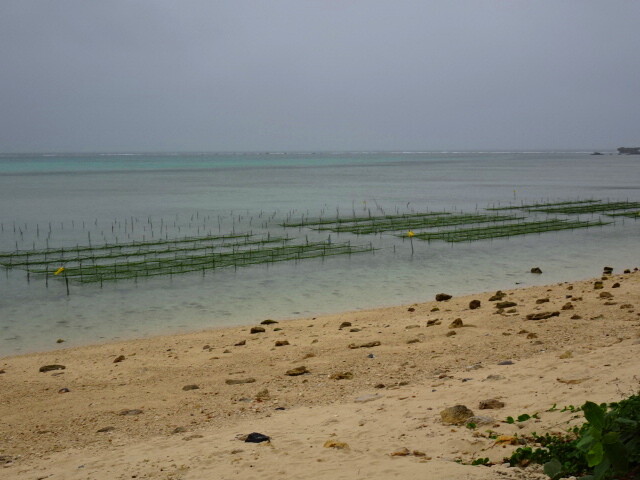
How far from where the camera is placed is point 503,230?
26.8 metres

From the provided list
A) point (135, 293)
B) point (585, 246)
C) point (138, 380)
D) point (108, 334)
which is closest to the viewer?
point (138, 380)

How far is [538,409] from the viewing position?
6016mm

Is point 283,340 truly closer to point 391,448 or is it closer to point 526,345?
point 526,345

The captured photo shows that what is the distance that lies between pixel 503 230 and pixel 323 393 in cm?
2050

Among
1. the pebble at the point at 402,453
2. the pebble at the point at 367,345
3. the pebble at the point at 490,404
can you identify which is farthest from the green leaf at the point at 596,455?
the pebble at the point at 367,345

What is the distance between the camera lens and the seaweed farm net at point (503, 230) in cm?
2498

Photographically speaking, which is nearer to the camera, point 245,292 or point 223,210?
point 245,292

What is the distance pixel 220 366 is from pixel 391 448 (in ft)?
14.2

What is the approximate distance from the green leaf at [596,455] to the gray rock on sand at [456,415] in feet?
8.94

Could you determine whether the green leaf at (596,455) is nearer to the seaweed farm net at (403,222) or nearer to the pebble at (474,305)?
the pebble at (474,305)

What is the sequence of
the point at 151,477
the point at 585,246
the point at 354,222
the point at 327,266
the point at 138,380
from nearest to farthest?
the point at 151,477
the point at 138,380
the point at 327,266
the point at 585,246
the point at 354,222

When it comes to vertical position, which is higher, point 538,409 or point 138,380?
point 538,409

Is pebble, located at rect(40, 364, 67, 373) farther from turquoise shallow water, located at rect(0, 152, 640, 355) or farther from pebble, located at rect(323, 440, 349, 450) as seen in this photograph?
pebble, located at rect(323, 440, 349, 450)

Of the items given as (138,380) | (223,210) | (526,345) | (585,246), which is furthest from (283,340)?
(223,210)
